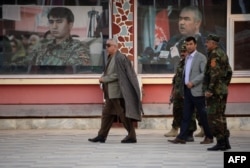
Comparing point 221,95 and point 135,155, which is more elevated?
point 221,95

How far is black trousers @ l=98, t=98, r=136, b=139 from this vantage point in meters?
12.9

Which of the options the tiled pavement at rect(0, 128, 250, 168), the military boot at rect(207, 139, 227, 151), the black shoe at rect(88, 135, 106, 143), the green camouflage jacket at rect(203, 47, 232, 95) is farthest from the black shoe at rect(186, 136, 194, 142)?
the green camouflage jacket at rect(203, 47, 232, 95)

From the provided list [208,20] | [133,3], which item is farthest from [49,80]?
[208,20]

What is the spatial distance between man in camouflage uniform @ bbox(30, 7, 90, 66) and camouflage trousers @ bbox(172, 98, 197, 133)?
2.57 m

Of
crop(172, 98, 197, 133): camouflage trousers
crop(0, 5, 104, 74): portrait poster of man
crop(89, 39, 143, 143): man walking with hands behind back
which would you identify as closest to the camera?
crop(89, 39, 143, 143): man walking with hands behind back

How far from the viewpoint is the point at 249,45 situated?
608 inches

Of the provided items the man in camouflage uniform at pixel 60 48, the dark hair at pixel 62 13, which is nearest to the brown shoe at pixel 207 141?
the man in camouflage uniform at pixel 60 48

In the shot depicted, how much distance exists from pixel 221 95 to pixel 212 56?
60cm

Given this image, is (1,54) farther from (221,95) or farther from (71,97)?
(221,95)

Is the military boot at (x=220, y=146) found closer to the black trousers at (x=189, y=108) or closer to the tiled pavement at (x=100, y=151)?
the tiled pavement at (x=100, y=151)

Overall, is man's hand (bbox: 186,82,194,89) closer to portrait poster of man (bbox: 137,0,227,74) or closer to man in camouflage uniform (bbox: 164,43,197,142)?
man in camouflage uniform (bbox: 164,43,197,142)

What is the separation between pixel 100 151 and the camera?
39.6 ft

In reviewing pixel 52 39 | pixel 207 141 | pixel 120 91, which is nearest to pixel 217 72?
pixel 207 141

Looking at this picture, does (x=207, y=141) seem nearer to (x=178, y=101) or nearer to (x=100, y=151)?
(x=178, y=101)
